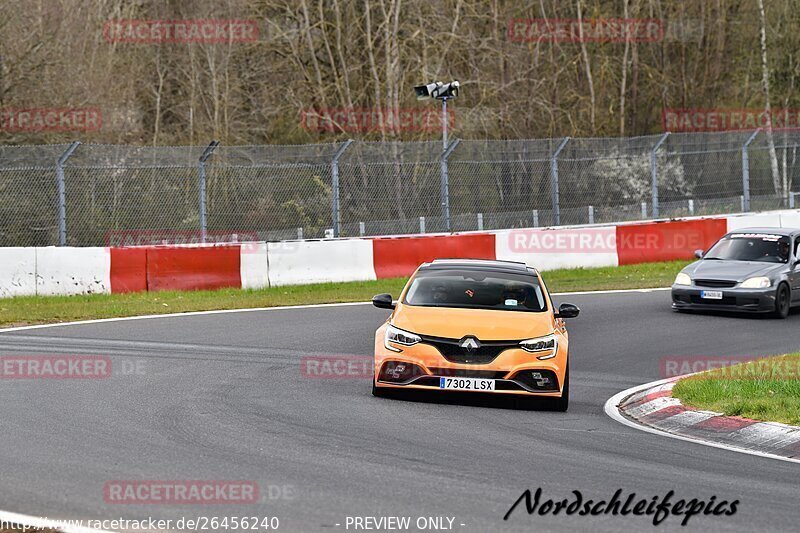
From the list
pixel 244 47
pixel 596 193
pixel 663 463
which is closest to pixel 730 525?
pixel 663 463

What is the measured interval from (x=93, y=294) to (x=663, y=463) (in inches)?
540

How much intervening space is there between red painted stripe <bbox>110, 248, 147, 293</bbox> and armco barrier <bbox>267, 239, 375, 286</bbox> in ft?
7.76

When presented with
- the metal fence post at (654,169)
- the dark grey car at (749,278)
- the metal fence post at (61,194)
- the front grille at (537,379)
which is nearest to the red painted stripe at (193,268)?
the metal fence post at (61,194)

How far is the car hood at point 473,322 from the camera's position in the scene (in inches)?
428

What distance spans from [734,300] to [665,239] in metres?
9.08

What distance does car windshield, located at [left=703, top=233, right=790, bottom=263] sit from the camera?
19547 mm

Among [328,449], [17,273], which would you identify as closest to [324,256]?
[17,273]

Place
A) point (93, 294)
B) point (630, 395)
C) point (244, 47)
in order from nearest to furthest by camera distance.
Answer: point (630, 395)
point (93, 294)
point (244, 47)

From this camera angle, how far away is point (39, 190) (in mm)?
21500

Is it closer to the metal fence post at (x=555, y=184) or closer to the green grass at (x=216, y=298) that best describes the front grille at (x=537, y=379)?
the green grass at (x=216, y=298)

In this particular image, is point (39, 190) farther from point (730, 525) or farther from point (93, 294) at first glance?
point (730, 525)

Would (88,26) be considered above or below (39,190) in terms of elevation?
above

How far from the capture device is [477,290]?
12.1m

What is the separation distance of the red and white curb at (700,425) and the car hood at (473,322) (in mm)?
1027
